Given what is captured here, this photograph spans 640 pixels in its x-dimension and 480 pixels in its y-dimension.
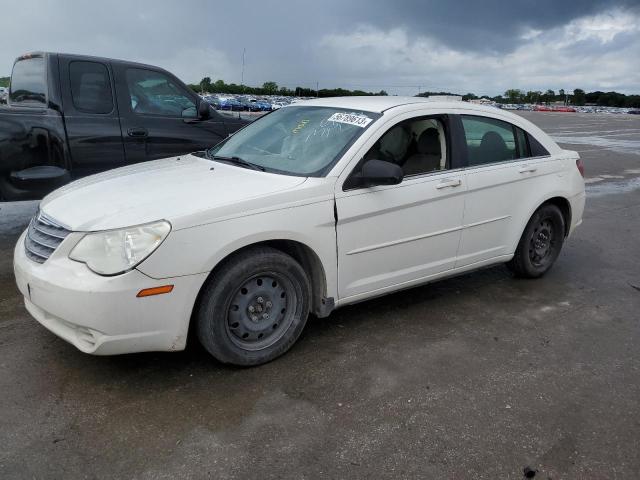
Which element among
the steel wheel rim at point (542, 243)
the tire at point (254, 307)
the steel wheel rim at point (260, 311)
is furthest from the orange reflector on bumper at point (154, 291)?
the steel wheel rim at point (542, 243)

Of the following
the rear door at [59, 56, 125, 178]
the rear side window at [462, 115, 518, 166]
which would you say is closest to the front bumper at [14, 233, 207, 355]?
the rear side window at [462, 115, 518, 166]

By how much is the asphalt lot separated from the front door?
441 mm

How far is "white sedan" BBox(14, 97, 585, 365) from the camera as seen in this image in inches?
120

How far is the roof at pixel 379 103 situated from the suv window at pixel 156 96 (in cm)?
227

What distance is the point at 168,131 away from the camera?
6402mm

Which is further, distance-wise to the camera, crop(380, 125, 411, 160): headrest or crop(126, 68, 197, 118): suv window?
crop(126, 68, 197, 118): suv window

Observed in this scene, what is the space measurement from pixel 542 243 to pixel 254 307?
3.03m

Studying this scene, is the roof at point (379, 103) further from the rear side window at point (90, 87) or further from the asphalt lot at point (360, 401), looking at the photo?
the rear side window at point (90, 87)

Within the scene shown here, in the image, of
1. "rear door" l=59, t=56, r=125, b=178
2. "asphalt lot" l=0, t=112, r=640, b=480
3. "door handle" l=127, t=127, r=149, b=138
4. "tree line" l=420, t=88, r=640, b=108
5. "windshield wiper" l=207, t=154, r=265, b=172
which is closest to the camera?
"asphalt lot" l=0, t=112, r=640, b=480

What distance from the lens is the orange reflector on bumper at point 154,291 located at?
299 cm

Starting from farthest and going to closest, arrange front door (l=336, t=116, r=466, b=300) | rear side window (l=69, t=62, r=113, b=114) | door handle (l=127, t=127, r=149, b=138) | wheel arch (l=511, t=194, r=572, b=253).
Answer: door handle (l=127, t=127, r=149, b=138), rear side window (l=69, t=62, r=113, b=114), wheel arch (l=511, t=194, r=572, b=253), front door (l=336, t=116, r=466, b=300)

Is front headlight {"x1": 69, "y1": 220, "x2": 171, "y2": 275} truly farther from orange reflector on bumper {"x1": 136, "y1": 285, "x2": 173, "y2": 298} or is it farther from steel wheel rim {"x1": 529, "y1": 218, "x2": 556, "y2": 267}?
steel wheel rim {"x1": 529, "y1": 218, "x2": 556, "y2": 267}

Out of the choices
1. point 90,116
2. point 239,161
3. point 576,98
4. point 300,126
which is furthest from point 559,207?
point 576,98

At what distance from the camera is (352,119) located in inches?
162
